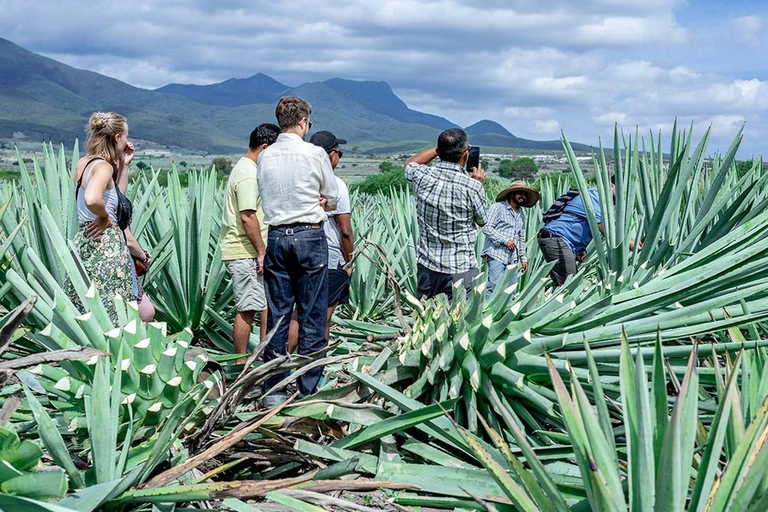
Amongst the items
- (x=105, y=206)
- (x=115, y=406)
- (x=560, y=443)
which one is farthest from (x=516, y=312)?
(x=105, y=206)

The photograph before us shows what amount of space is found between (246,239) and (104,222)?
90 centimetres

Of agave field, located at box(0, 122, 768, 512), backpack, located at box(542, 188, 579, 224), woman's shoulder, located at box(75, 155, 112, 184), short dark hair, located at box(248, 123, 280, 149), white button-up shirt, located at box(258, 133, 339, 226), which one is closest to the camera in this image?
agave field, located at box(0, 122, 768, 512)

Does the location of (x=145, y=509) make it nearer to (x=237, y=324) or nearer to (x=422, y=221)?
(x=237, y=324)

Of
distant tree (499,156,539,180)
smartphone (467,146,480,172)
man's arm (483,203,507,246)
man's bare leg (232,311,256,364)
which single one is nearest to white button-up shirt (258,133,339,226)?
man's bare leg (232,311,256,364)

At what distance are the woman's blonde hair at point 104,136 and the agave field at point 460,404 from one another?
0.73 meters

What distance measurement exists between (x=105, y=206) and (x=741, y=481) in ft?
8.52

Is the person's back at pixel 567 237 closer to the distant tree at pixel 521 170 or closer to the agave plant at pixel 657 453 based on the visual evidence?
the agave plant at pixel 657 453

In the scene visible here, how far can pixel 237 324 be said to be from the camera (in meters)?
3.75

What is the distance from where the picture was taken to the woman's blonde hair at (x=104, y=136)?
3129 millimetres

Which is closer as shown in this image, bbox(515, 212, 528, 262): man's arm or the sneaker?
the sneaker

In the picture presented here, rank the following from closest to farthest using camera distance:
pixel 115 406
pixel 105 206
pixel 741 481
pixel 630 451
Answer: pixel 741 481 → pixel 630 451 → pixel 115 406 → pixel 105 206

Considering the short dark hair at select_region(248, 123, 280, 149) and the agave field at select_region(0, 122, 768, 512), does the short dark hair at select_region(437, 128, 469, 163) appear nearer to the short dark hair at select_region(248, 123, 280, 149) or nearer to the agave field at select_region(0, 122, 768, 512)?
the short dark hair at select_region(248, 123, 280, 149)

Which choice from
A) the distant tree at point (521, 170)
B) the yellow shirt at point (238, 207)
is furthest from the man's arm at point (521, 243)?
the distant tree at point (521, 170)

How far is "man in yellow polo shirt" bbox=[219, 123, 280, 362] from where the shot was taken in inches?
149
